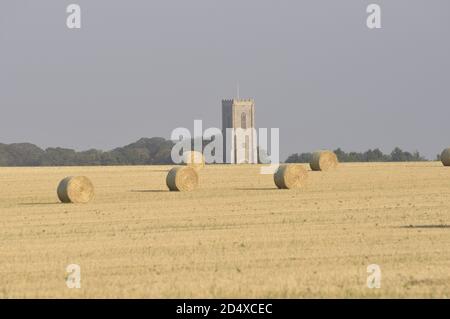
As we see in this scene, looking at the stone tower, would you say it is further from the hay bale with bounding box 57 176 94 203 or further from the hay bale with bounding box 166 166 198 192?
the hay bale with bounding box 57 176 94 203

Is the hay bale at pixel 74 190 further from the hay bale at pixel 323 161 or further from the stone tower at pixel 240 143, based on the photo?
the stone tower at pixel 240 143

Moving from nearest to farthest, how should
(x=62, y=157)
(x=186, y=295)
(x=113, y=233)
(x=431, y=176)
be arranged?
(x=186, y=295) → (x=113, y=233) → (x=431, y=176) → (x=62, y=157)

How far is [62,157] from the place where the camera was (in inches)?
5477

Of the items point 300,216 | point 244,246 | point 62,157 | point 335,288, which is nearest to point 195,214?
point 300,216

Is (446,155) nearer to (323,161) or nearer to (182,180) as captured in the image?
(323,161)

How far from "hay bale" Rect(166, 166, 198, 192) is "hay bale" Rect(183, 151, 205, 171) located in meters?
22.2

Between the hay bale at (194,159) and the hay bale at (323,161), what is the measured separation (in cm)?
830

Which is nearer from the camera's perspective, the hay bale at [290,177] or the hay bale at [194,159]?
the hay bale at [290,177]

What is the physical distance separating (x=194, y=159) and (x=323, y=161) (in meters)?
9.38

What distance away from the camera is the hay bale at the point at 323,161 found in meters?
57.2

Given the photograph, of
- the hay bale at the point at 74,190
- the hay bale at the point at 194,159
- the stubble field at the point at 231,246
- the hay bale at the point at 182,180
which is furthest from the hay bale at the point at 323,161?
the hay bale at the point at 74,190

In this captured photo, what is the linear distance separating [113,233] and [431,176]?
29270 millimetres

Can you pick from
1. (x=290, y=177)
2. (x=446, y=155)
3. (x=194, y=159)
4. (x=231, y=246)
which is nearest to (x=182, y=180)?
(x=290, y=177)
